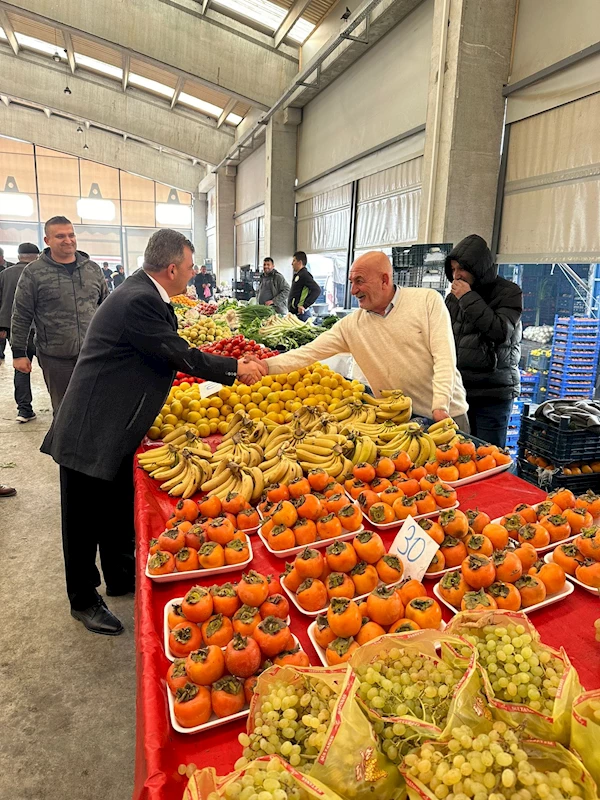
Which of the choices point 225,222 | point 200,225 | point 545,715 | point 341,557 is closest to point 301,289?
point 341,557

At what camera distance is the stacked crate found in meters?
5.11

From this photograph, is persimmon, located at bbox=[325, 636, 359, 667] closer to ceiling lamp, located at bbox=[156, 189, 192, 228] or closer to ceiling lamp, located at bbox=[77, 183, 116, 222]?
ceiling lamp, located at bbox=[77, 183, 116, 222]

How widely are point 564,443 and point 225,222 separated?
16.5 meters

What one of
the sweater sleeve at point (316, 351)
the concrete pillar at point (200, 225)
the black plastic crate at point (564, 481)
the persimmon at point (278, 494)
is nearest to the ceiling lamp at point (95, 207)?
the concrete pillar at point (200, 225)

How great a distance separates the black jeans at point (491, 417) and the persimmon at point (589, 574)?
2.35m

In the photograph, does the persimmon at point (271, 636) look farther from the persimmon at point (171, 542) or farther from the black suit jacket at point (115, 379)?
the black suit jacket at point (115, 379)

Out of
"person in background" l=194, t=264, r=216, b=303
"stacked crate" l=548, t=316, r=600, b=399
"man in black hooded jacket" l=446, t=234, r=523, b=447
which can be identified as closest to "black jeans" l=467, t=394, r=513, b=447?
"man in black hooded jacket" l=446, t=234, r=523, b=447

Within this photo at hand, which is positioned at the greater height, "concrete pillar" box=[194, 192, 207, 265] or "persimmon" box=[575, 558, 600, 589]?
"concrete pillar" box=[194, 192, 207, 265]

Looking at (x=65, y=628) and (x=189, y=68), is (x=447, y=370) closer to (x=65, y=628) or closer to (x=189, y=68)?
(x=65, y=628)

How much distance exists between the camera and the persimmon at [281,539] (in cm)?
164

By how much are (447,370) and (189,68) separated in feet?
30.2

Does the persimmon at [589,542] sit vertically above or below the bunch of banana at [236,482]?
above

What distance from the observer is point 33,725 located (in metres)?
2.23

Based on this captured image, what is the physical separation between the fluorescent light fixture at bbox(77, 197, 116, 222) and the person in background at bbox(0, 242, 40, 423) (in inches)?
654
